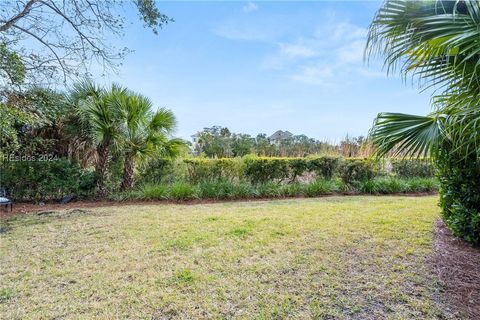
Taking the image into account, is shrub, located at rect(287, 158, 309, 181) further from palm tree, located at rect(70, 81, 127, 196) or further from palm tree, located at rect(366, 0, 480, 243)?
palm tree, located at rect(70, 81, 127, 196)

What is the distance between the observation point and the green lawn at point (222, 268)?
2.19 m

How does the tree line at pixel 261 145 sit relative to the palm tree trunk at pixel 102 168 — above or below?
A: above

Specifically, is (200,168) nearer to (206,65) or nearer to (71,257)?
(206,65)

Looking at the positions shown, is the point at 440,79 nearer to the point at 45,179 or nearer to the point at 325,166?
the point at 325,166

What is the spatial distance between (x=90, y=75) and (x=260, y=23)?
14.5 ft

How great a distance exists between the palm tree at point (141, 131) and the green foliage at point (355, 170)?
5.75 m

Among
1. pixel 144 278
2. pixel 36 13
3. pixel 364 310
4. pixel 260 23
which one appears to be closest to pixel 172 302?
pixel 144 278

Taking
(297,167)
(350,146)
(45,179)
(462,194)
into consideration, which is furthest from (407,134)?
(350,146)

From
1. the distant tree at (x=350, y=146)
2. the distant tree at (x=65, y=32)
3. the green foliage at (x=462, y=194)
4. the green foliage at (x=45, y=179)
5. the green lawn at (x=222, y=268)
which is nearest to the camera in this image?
the green lawn at (x=222, y=268)

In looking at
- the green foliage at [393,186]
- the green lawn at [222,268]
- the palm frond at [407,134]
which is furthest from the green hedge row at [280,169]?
the palm frond at [407,134]

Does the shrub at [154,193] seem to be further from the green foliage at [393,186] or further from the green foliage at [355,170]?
the green foliage at [393,186]

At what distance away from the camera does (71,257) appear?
3.23m

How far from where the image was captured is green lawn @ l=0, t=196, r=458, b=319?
86.1 inches

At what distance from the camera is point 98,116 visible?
678 centimetres
